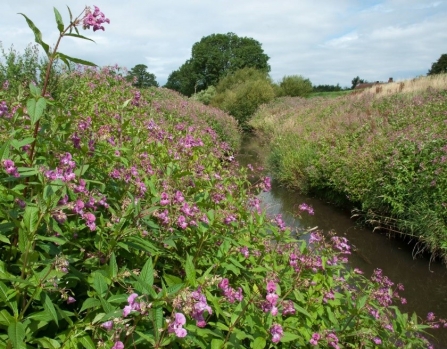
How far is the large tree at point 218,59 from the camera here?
62.7 metres

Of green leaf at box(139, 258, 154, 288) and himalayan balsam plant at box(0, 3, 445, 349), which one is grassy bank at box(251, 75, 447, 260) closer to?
himalayan balsam plant at box(0, 3, 445, 349)

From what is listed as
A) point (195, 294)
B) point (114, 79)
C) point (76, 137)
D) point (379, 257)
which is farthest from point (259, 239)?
point (114, 79)

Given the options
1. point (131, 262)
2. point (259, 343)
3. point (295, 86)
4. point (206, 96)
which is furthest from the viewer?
point (206, 96)

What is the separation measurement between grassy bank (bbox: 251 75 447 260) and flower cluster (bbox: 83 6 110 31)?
6.92 meters

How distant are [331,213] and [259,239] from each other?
24.6ft

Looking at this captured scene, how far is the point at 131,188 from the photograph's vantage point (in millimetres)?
2518

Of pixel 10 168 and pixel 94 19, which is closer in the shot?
pixel 10 168

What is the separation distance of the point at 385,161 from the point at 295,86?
3047 cm

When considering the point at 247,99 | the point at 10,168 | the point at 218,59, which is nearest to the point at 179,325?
the point at 10,168

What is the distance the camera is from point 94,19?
76.0 inches

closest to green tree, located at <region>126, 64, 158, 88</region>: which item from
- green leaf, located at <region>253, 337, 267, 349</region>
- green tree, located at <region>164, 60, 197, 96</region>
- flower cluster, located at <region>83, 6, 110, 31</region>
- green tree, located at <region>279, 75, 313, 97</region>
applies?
flower cluster, located at <region>83, 6, 110, 31</region>

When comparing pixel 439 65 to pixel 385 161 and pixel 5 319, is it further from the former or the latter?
pixel 5 319

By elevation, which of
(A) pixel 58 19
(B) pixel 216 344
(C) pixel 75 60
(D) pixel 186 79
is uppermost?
(D) pixel 186 79

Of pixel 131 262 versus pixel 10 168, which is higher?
pixel 10 168
